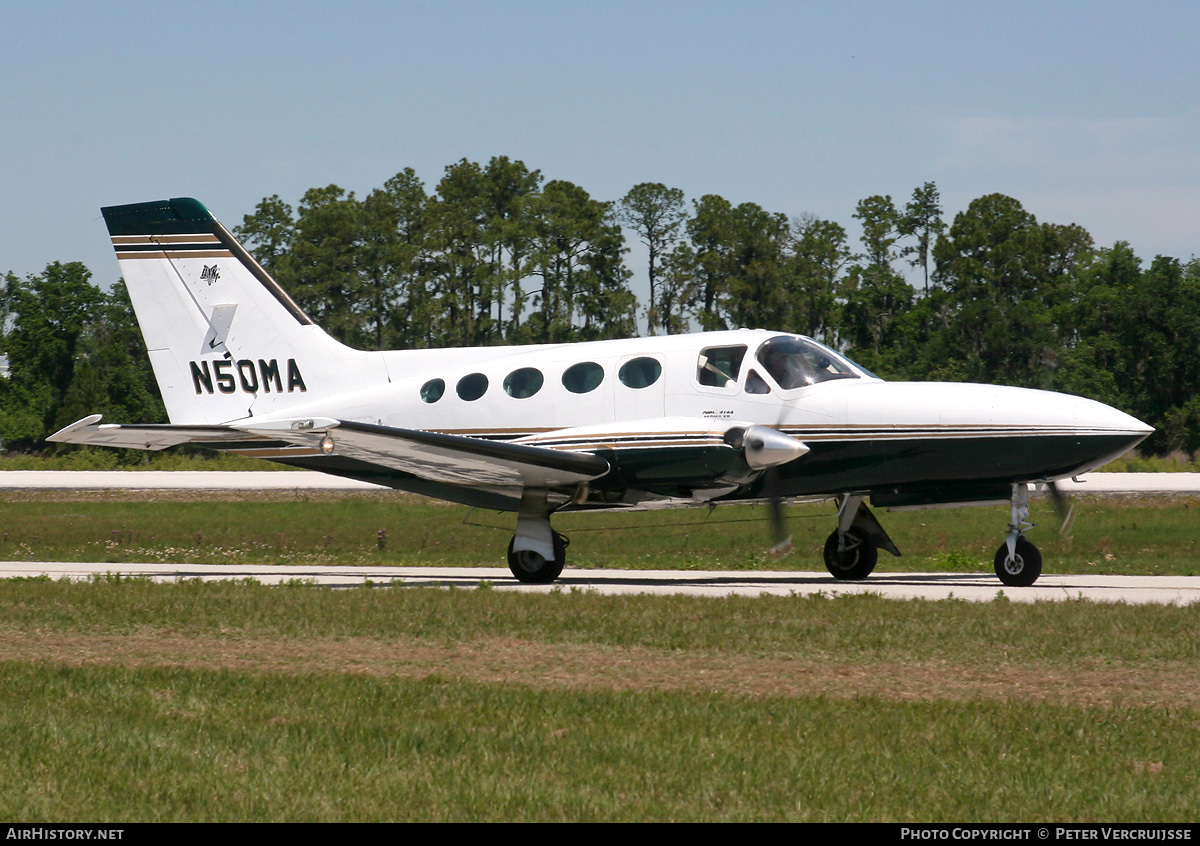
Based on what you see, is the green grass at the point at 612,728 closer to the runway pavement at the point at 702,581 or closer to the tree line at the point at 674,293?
the runway pavement at the point at 702,581

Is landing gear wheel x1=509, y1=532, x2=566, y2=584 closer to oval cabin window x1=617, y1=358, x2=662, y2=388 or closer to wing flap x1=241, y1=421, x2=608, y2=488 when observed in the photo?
wing flap x1=241, y1=421, x2=608, y2=488

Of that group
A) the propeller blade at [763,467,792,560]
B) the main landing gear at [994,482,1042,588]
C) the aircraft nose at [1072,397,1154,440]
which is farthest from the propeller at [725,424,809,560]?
the aircraft nose at [1072,397,1154,440]

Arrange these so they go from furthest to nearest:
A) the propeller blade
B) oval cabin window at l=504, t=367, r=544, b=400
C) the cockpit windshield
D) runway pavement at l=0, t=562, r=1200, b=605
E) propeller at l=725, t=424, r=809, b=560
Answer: oval cabin window at l=504, t=367, r=544, b=400 < the cockpit windshield < the propeller blade < propeller at l=725, t=424, r=809, b=560 < runway pavement at l=0, t=562, r=1200, b=605

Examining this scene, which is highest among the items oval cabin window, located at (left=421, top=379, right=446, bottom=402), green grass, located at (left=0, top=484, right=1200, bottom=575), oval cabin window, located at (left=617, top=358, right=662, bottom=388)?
oval cabin window, located at (left=617, top=358, right=662, bottom=388)

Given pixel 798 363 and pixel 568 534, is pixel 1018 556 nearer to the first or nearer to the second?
pixel 798 363

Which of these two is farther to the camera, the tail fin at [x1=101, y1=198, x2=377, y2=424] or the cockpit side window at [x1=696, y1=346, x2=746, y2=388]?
the tail fin at [x1=101, y1=198, x2=377, y2=424]

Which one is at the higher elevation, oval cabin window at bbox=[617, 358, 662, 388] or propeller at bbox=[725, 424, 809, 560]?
oval cabin window at bbox=[617, 358, 662, 388]

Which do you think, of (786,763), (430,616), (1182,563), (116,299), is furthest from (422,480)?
(116,299)

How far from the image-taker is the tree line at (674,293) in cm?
6650

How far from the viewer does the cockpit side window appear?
17.6m

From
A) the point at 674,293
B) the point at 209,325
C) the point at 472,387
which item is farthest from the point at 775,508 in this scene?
the point at 674,293

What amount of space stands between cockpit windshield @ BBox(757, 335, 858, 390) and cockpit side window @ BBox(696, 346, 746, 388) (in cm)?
33

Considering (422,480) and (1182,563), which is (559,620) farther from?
(1182,563)

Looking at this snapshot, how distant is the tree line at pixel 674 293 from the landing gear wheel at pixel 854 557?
46.4 m
